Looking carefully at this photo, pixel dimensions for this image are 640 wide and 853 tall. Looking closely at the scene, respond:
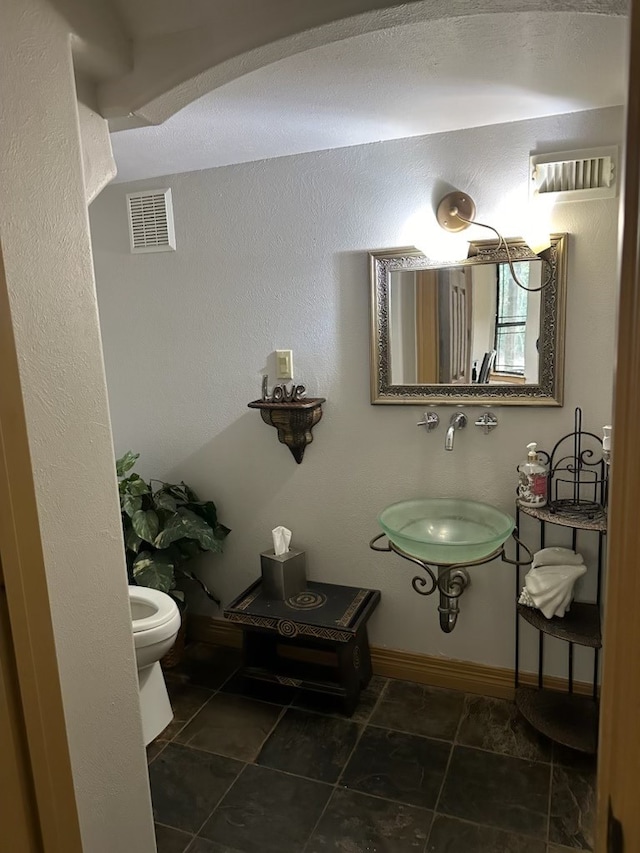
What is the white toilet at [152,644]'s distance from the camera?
6.56ft

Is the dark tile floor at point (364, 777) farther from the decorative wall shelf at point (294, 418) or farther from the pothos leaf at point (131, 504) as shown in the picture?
the decorative wall shelf at point (294, 418)

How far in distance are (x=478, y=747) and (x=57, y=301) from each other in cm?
199

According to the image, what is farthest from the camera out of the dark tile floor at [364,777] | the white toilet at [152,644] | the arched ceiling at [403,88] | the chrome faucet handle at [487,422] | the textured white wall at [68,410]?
the chrome faucet handle at [487,422]

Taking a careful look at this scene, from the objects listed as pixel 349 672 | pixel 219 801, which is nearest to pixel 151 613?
pixel 219 801

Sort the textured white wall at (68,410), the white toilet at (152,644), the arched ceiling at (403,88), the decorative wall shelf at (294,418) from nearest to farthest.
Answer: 1. the textured white wall at (68,410)
2. the arched ceiling at (403,88)
3. the white toilet at (152,644)
4. the decorative wall shelf at (294,418)

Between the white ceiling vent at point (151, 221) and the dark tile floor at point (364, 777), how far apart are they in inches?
74.6

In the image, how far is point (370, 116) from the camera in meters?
1.92

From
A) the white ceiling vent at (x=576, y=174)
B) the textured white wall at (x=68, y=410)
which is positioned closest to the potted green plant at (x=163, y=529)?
the textured white wall at (x=68, y=410)

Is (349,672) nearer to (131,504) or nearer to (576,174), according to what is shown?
(131,504)

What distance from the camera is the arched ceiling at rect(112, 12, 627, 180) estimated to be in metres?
1.42

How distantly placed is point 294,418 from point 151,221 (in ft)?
3.56

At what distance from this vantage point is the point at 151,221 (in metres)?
2.54

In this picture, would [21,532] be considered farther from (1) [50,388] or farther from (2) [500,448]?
(2) [500,448]

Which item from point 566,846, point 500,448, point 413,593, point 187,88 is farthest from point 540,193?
point 566,846
